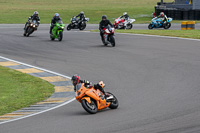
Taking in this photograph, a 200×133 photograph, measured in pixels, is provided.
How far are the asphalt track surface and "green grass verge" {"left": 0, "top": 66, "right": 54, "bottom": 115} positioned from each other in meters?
1.32

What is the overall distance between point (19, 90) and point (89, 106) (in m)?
4.20

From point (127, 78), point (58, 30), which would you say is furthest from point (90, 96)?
point (58, 30)

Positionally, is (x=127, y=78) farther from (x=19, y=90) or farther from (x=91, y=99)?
(x=91, y=99)

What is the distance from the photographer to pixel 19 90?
13375 mm

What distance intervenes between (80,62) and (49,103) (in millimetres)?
6916

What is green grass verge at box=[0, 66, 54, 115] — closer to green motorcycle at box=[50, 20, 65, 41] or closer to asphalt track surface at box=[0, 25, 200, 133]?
asphalt track surface at box=[0, 25, 200, 133]

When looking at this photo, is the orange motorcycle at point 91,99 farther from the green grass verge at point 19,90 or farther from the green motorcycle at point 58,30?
the green motorcycle at point 58,30

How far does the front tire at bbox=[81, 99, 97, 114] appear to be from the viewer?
31.7 ft

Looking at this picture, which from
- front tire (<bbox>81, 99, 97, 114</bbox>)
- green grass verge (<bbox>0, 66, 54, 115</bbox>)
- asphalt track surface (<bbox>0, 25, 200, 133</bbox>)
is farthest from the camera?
green grass verge (<bbox>0, 66, 54, 115</bbox>)

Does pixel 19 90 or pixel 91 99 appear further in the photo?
pixel 19 90

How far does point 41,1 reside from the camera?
8838cm

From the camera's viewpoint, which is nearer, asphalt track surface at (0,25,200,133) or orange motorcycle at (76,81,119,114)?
asphalt track surface at (0,25,200,133)

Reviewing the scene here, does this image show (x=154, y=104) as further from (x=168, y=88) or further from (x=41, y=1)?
(x=41, y=1)

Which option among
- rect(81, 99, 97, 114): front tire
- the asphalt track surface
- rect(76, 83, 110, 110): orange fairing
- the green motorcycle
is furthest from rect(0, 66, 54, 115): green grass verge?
the green motorcycle
